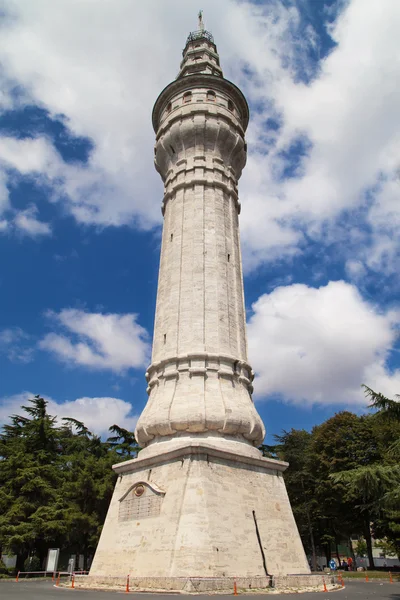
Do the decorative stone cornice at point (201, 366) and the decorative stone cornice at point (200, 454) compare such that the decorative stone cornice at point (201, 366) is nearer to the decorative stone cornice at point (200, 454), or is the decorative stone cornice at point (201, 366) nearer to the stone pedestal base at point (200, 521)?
the decorative stone cornice at point (200, 454)

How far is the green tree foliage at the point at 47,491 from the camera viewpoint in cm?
2523

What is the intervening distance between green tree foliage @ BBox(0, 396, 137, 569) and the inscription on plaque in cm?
1101

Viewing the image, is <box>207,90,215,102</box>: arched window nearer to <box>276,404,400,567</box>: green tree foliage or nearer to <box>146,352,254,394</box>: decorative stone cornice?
<box>146,352,254,394</box>: decorative stone cornice

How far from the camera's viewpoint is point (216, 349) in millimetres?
18359

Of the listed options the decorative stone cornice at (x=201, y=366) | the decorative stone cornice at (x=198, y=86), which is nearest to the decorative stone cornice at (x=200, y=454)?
the decorative stone cornice at (x=201, y=366)

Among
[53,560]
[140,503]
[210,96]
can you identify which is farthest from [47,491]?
[210,96]

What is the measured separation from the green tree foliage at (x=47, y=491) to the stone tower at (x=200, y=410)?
35.3ft

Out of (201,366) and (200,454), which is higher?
(201,366)

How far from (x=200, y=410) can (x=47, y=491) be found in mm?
15205

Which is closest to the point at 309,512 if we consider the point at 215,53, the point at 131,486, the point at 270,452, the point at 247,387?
the point at 270,452

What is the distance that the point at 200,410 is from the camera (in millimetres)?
16453

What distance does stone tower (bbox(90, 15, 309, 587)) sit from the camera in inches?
547

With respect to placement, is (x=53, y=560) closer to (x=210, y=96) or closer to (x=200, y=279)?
(x=200, y=279)

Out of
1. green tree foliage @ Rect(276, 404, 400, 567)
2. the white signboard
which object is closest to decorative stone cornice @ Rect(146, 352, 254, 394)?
the white signboard
